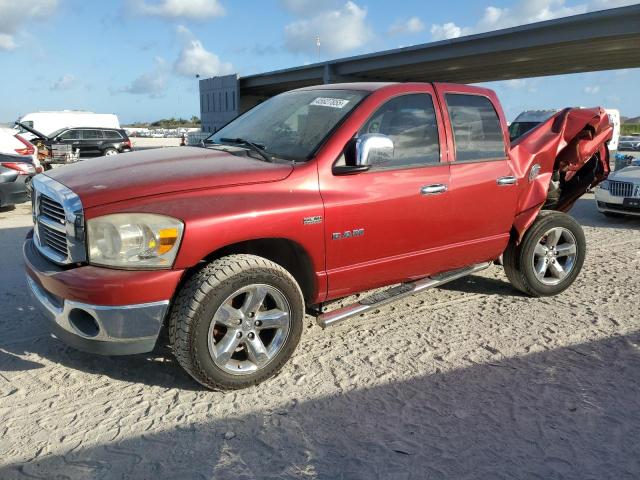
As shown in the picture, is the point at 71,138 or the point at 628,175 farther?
the point at 71,138

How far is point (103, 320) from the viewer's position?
2883mm

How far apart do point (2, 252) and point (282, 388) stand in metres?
4.75

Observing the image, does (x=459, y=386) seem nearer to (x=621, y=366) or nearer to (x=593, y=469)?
(x=593, y=469)

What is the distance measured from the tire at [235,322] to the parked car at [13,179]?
7584mm

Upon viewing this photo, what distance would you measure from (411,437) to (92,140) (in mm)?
24398

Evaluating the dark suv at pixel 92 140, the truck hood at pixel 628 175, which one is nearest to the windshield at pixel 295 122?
the truck hood at pixel 628 175

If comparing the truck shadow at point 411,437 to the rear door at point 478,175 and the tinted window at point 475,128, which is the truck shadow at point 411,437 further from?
the tinted window at point 475,128

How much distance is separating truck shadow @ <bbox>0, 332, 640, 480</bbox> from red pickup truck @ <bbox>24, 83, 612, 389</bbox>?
451mm

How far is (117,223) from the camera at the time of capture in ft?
9.45

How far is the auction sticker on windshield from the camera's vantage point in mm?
3873

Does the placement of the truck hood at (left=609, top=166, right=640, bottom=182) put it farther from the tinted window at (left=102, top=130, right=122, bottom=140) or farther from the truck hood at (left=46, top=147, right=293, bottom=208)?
the tinted window at (left=102, top=130, right=122, bottom=140)

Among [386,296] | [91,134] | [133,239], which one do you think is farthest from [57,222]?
[91,134]

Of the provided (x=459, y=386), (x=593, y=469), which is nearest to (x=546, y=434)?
(x=593, y=469)

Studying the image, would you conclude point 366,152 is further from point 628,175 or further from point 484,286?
point 628,175
